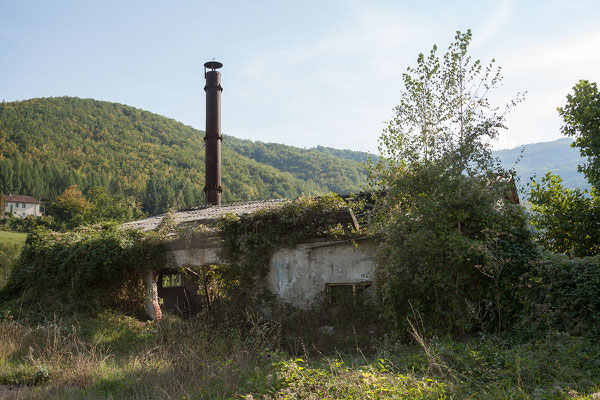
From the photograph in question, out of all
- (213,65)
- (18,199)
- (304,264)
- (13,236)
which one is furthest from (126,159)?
(304,264)

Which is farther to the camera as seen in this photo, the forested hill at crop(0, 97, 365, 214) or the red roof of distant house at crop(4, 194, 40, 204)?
the red roof of distant house at crop(4, 194, 40, 204)

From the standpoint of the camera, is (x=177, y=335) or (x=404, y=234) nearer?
(x=404, y=234)

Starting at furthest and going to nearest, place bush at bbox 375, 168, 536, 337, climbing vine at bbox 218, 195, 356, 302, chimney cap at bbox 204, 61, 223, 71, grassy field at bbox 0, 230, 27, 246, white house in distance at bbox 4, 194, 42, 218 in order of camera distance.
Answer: white house in distance at bbox 4, 194, 42, 218 < grassy field at bbox 0, 230, 27, 246 < chimney cap at bbox 204, 61, 223, 71 < climbing vine at bbox 218, 195, 356, 302 < bush at bbox 375, 168, 536, 337

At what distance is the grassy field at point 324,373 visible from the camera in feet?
15.5

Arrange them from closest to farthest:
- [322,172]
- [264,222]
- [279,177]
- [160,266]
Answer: [264,222] → [160,266] → [279,177] → [322,172]

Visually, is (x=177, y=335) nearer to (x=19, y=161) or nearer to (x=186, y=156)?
(x=186, y=156)

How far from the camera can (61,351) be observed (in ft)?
25.2

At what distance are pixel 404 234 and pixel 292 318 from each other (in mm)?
3303

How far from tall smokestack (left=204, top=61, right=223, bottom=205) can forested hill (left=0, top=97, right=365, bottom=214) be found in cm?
2626

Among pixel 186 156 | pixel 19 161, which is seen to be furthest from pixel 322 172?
pixel 19 161

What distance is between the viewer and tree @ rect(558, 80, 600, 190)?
12.6m

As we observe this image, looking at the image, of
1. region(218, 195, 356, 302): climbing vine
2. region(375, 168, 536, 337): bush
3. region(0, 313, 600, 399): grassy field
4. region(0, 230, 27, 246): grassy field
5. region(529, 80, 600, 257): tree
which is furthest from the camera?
region(0, 230, 27, 246): grassy field

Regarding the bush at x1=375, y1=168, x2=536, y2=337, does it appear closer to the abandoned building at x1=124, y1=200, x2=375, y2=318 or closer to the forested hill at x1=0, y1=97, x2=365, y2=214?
the abandoned building at x1=124, y1=200, x2=375, y2=318

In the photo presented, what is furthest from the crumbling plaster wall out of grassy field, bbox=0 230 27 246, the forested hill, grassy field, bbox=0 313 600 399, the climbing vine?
grassy field, bbox=0 230 27 246
